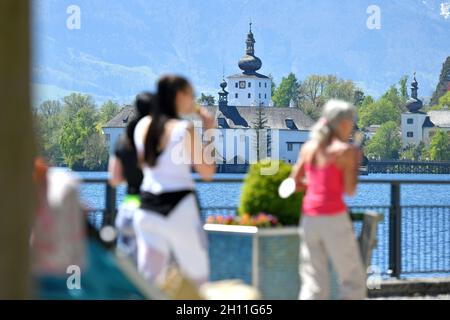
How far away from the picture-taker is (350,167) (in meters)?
7.89

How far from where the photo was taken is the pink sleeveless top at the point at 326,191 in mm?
7914

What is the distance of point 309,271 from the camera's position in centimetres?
821

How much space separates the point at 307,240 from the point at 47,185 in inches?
120

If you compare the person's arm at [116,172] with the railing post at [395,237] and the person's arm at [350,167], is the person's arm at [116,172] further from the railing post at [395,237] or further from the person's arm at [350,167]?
the railing post at [395,237]

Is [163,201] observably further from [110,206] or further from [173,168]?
[110,206]

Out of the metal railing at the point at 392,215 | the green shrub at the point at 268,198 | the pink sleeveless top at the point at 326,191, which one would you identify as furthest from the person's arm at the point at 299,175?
the metal railing at the point at 392,215

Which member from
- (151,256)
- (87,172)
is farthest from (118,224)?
(87,172)

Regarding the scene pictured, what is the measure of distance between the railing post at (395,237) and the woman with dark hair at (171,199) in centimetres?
561

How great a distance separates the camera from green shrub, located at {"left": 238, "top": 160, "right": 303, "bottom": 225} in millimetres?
9273

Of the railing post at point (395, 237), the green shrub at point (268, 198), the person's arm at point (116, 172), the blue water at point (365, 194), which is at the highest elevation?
the person's arm at point (116, 172)

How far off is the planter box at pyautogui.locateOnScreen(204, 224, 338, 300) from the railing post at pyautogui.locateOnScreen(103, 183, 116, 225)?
2863 millimetres

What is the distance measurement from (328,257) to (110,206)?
4.00 metres

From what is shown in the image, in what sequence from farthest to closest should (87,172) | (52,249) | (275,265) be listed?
(87,172) < (275,265) < (52,249)
